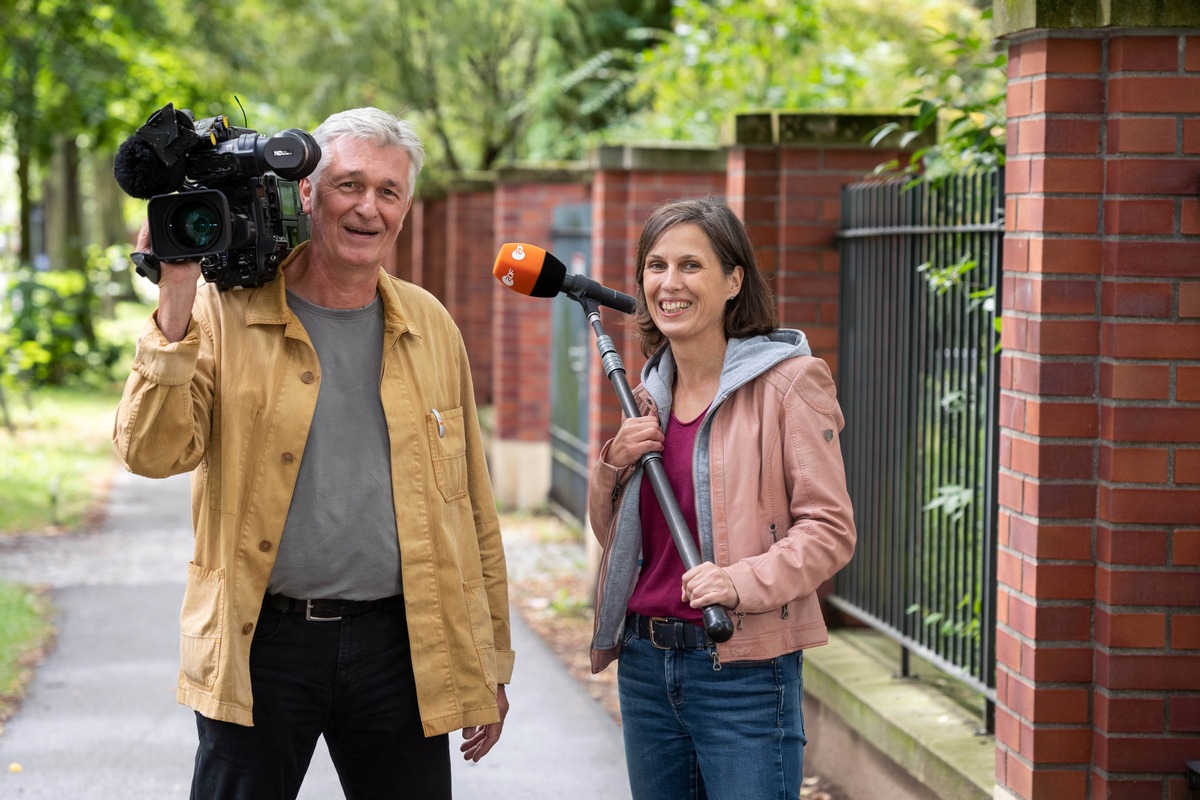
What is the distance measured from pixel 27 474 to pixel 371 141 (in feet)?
35.8

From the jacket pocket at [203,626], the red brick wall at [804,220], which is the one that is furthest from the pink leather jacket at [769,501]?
the red brick wall at [804,220]

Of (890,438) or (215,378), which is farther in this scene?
(890,438)

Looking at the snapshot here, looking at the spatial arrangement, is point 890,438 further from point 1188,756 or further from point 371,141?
point 371,141

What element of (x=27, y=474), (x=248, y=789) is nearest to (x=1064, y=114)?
(x=248, y=789)

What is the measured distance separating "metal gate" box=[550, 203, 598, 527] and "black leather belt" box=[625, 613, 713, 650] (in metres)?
6.72

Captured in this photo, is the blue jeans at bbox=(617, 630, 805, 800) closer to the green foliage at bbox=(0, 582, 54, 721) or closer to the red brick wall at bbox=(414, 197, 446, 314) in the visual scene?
the green foliage at bbox=(0, 582, 54, 721)

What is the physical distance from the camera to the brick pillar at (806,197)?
19.6ft

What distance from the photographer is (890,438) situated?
5496mm

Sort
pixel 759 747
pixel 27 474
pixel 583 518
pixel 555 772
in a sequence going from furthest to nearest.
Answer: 1. pixel 27 474
2. pixel 583 518
3. pixel 555 772
4. pixel 759 747

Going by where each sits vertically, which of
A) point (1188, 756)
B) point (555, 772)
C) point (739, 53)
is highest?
point (739, 53)

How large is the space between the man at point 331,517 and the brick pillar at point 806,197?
2.94 metres

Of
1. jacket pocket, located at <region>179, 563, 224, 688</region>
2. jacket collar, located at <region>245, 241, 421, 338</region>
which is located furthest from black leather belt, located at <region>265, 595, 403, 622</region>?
jacket collar, located at <region>245, 241, 421, 338</region>

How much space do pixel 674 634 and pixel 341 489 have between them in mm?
750

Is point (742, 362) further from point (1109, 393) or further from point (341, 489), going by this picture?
point (1109, 393)
